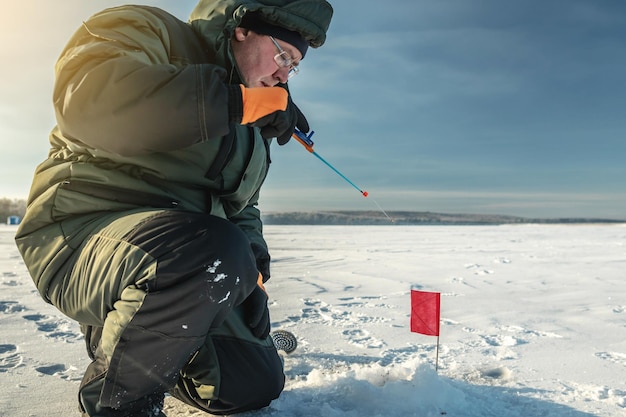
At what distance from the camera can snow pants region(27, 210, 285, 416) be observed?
109 cm

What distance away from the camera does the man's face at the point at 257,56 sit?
1.63 metres

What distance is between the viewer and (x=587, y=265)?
5891mm

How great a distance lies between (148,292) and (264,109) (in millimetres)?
580

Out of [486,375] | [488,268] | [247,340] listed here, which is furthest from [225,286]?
[488,268]

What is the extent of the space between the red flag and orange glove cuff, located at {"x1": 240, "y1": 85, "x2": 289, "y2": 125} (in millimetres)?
1018

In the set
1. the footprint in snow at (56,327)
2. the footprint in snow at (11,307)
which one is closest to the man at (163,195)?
the footprint in snow at (56,327)

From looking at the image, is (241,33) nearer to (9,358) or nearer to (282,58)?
(282,58)

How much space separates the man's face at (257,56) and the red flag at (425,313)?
1.08 m

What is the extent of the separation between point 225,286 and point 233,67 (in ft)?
2.83

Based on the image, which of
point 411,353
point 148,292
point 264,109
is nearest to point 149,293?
point 148,292

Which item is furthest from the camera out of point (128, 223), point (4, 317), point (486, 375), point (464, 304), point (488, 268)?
point (488, 268)

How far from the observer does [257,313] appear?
5.63 ft

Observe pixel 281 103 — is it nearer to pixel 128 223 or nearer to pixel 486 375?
pixel 128 223

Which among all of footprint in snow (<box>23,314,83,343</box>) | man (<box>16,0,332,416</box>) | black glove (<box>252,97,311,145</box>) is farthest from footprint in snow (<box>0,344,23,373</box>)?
black glove (<box>252,97,311,145</box>)
